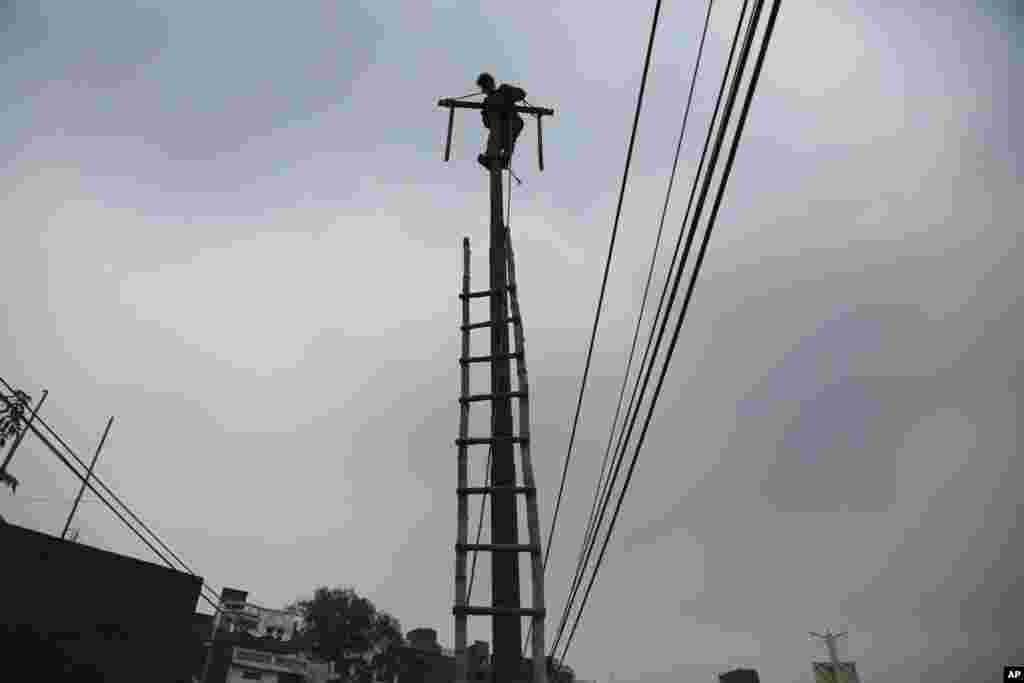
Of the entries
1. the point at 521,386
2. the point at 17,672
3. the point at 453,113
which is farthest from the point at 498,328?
the point at 17,672

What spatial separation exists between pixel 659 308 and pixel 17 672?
6371mm

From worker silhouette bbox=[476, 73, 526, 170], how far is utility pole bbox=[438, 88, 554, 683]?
734 millimetres

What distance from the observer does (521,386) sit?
5680mm

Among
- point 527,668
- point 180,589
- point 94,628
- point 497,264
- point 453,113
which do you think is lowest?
point 527,668

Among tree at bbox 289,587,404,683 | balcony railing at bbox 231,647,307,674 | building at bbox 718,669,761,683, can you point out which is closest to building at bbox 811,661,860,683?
building at bbox 718,669,761,683

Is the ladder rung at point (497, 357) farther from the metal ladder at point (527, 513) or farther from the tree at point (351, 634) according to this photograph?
the tree at point (351, 634)

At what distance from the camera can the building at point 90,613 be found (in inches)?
197

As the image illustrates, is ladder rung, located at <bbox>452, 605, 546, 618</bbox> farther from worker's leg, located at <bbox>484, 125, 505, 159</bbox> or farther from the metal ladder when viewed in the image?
worker's leg, located at <bbox>484, 125, 505, 159</bbox>

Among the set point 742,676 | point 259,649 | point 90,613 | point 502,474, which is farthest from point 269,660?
point 502,474

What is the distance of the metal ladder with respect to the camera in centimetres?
459

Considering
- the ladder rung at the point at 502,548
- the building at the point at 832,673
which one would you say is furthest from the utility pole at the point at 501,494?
the building at the point at 832,673

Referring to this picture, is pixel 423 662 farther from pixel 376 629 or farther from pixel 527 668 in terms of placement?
pixel 527 668

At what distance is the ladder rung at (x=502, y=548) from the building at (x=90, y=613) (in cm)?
313

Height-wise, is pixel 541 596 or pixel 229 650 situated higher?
pixel 229 650
